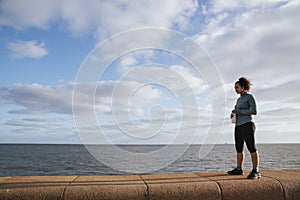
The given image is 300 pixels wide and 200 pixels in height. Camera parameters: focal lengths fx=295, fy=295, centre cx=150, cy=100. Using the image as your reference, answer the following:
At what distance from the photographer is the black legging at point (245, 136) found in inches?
207

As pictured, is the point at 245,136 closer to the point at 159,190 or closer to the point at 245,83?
the point at 245,83

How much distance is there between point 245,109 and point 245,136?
1.61 ft

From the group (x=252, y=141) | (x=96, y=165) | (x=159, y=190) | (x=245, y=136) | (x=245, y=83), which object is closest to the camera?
(x=159, y=190)

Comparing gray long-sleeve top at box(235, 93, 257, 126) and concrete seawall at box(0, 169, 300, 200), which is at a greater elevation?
gray long-sleeve top at box(235, 93, 257, 126)

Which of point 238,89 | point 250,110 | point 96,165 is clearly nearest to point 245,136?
point 250,110

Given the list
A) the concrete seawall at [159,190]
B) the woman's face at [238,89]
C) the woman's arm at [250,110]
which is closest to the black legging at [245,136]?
the woman's arm at [250,110]

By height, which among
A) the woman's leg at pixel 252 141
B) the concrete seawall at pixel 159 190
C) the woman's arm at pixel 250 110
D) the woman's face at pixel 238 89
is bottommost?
the concrete seawall at pixel 159 190

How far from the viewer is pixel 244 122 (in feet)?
17.8

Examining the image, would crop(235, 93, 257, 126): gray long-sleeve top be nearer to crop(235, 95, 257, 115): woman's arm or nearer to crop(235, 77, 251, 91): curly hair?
crop(235, 95, 257, 115): woman's arm

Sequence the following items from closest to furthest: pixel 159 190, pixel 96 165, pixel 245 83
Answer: pixel 159 190 < pixel 245 83 < pixel 96 165

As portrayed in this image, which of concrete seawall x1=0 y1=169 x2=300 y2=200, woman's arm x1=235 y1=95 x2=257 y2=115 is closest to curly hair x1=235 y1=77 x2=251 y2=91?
woman's arm x1=235 y1=95 x2=257 y2=115

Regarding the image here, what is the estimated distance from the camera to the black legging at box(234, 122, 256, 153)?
207 inches

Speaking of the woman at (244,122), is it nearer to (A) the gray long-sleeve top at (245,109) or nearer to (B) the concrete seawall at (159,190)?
(A) the gray long-sleeve top at (245,109)

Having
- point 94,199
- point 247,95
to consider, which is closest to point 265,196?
point 247,95
